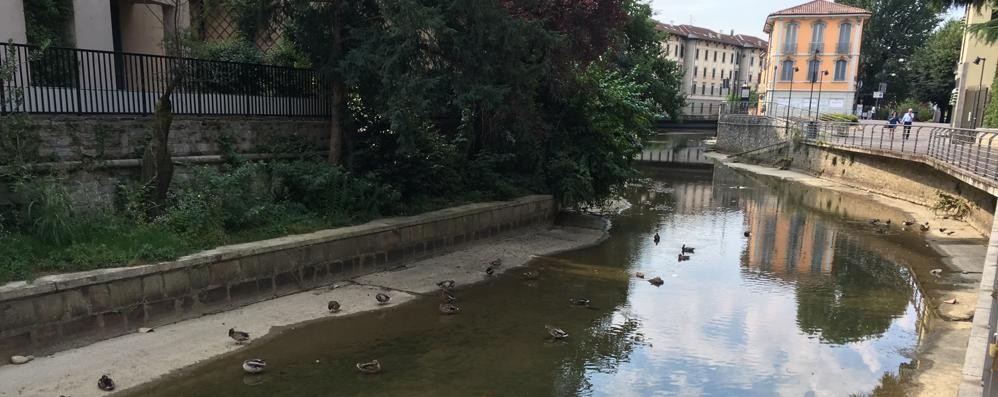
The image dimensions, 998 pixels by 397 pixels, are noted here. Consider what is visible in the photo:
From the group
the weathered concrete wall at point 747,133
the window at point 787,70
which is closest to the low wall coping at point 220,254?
the weathered concrete wall at point 747,133

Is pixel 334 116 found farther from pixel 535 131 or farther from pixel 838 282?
pixel 838 282

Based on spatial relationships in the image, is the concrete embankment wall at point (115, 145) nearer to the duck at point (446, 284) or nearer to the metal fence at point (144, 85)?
the metal fence at point (144, 85)

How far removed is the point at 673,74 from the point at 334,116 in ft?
116

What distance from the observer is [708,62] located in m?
96.4

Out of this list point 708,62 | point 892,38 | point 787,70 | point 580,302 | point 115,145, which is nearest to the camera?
point 115,145

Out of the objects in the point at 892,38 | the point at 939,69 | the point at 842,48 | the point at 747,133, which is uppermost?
the point at 892,38

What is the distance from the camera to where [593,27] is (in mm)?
16391

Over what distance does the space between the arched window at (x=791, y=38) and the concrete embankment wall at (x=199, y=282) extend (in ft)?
179

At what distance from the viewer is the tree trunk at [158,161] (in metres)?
9.88

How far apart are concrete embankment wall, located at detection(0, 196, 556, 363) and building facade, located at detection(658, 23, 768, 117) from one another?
267ft

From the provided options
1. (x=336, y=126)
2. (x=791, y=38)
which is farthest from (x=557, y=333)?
(x=791, y=38)

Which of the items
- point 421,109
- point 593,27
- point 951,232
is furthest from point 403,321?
point 951,232

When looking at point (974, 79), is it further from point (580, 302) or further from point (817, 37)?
point (580, 302)

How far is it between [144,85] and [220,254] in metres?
4.24
